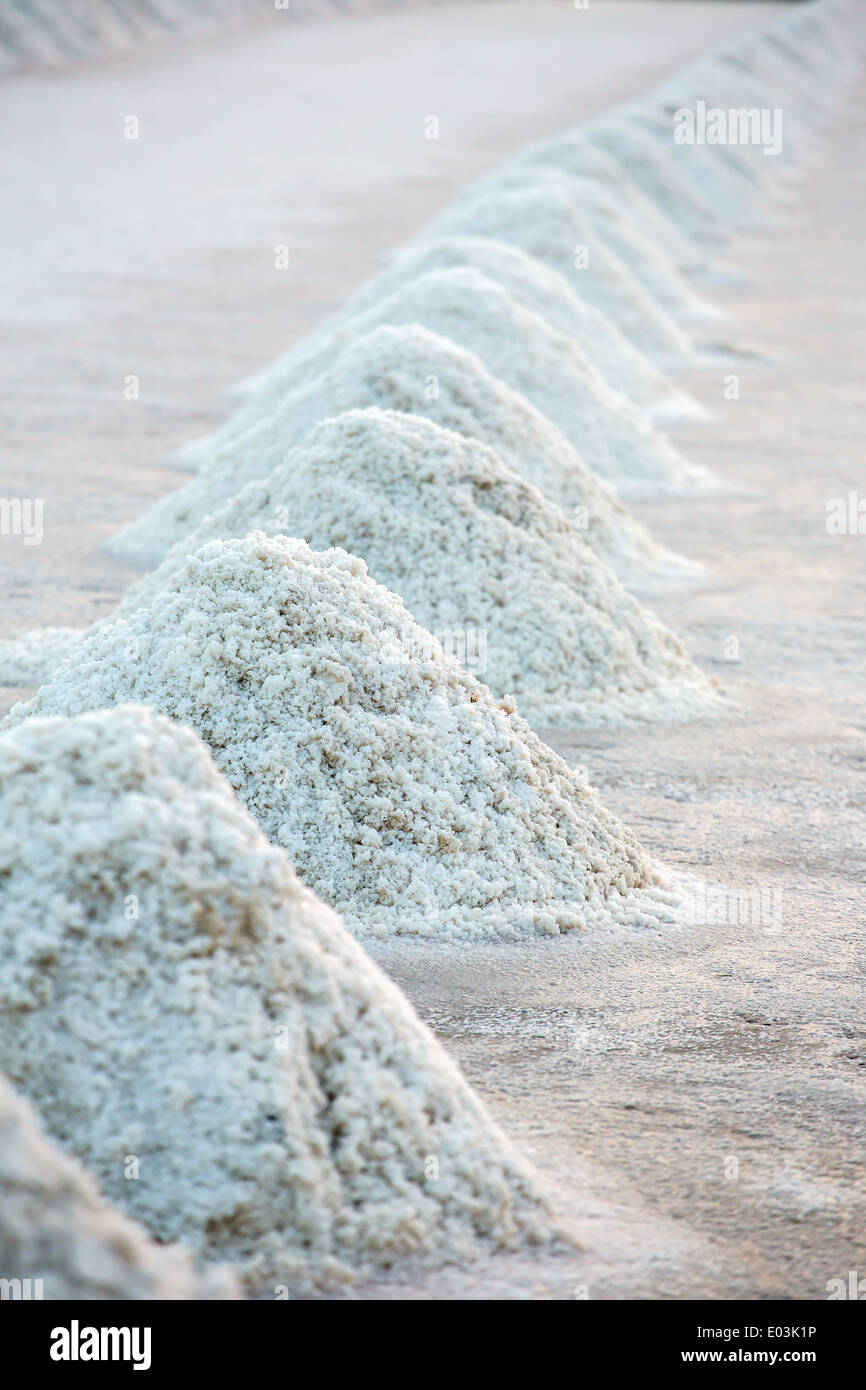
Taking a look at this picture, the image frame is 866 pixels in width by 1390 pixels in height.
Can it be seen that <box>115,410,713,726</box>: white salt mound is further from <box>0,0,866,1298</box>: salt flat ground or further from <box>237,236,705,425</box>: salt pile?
<box>237,236,705,425</box>: salt pile

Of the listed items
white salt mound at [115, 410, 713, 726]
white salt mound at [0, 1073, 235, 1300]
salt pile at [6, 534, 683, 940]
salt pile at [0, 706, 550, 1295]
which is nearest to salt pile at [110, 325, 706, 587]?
white salt mound at [115, 410, 713, 726]

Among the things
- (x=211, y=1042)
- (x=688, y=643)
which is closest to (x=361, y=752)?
(x=211, y=1042)

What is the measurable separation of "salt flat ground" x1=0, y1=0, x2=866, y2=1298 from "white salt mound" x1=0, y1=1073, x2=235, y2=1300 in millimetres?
559

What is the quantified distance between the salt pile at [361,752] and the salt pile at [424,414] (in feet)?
6.37

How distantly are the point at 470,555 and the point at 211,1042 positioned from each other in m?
2.61

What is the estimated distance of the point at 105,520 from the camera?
21.5ft

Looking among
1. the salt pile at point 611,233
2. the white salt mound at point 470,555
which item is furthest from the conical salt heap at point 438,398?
the salt pile at point 611,233

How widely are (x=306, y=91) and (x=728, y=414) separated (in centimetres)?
1875

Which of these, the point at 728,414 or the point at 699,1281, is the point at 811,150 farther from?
the point at 699,1281

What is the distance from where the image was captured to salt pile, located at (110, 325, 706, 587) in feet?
17.9

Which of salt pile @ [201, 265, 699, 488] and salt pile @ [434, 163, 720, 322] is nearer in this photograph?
salt pile @ [201, 265, 699, 488]

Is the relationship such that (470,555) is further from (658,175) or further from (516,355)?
(658,175)

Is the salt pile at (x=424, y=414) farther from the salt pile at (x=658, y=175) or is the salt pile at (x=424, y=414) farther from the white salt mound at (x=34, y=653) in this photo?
the salt pile at (x=658, y=175)

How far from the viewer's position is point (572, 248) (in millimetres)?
9586
